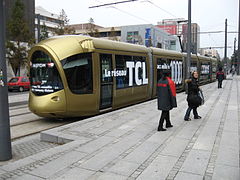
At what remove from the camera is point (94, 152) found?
492 centimetres

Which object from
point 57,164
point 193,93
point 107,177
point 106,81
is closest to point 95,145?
point 57,164

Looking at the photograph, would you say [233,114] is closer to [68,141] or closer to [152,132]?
[152,132]

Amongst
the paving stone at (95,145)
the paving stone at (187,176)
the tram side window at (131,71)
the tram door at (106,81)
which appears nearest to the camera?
the paving stone at (187,176)

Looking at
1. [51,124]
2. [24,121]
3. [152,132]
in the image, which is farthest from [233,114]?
[24,121]

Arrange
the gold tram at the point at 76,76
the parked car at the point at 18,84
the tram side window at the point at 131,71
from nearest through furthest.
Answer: the gold tram at the point at 76,76 → the tram side window at the point at 131,71 → the parked car at the point at 18,84

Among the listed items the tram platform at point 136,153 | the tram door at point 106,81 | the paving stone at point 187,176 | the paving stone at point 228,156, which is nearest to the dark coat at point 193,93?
the tram platform at point 136,153

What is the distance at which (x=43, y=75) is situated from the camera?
27.4 feet

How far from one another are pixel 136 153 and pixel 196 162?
3.70 feet

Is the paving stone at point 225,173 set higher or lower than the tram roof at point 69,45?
lower

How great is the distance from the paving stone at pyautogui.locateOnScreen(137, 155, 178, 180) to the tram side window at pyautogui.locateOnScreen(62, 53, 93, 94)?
14.3 ft

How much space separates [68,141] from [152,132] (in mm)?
2121

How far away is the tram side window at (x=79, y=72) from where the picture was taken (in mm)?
8016

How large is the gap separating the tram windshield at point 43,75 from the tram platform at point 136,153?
5.63 feet

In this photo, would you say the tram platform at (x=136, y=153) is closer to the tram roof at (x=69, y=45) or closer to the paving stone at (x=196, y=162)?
the paving stone at (x=196, y=162)
